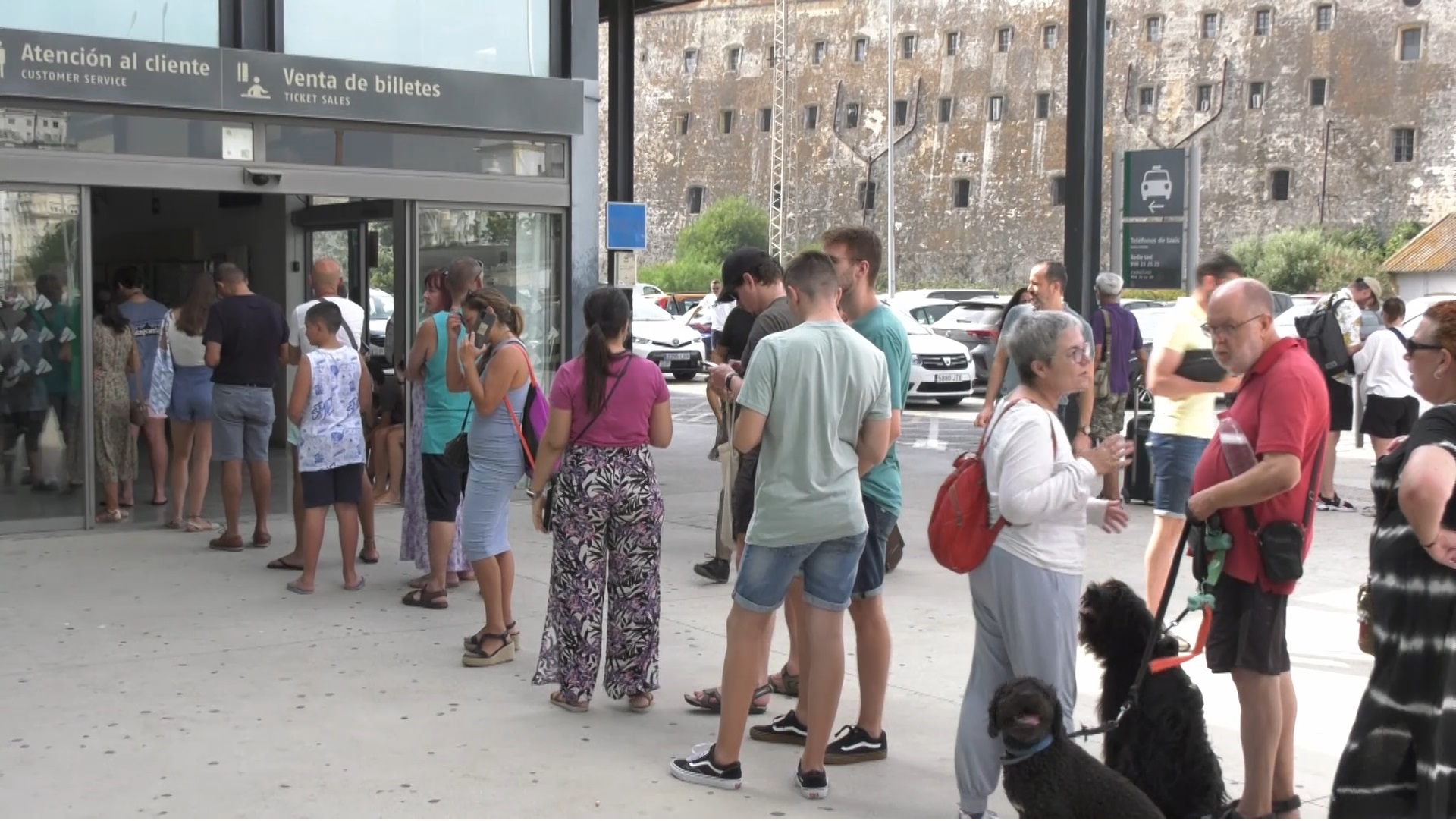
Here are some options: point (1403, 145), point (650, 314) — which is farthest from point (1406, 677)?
point (1403, 145)

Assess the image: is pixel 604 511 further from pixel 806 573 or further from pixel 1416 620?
pixel 1416 620

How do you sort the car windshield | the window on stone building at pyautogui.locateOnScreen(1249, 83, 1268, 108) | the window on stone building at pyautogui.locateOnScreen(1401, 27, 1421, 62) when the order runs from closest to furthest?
the car windshield
the window on stone building at pyautogui.locateOnScreen(1401, 27, 1421, 62)
the window on stone building at pyautogui.locateOnScreen(1249, 83, 1268, 108)

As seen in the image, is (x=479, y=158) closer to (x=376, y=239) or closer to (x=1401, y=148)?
(x=376, y=239)

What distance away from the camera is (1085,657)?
7066mm

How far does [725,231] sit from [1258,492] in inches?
2465

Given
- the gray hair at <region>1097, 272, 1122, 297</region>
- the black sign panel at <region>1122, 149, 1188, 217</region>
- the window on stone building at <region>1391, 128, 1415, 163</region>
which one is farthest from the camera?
the window on stone building at <region>1391, 128, 1415, 163</region>

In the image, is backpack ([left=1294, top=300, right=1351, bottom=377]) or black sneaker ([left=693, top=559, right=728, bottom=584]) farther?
backpack ([left=1294, top=300, right=1351, bottom=377])

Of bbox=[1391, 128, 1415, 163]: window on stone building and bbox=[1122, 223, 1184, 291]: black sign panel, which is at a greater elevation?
bbox=[1391, 128, 1415, 163]: window on stone building

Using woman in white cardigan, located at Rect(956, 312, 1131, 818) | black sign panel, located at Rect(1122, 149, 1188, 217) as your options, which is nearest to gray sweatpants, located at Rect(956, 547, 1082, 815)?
woman in white cardigan, located at Rect(956, 312, 1131, 818)

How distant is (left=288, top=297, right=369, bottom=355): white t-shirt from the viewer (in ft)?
30.1

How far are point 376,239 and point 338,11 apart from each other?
202 cm

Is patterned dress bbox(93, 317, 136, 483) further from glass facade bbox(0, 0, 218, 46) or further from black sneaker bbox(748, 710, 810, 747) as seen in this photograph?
black sneaker bbox(748, 710, 810, 747)

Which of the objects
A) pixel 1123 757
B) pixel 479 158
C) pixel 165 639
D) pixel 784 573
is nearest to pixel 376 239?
pixel 479 158

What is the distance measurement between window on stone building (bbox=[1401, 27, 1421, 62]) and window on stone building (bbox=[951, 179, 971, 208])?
17.9 meters
